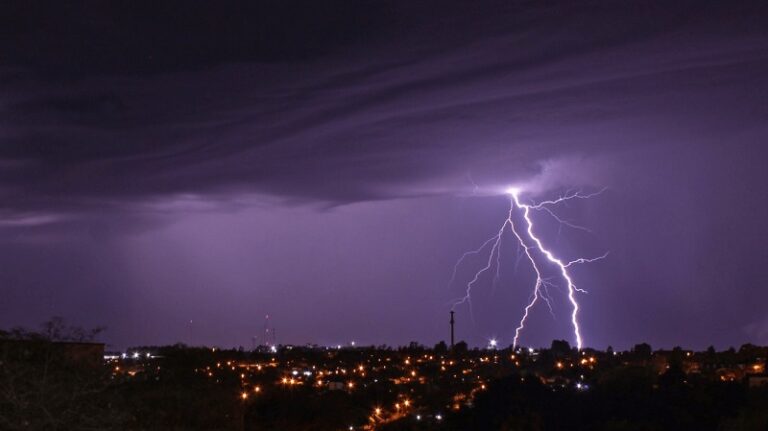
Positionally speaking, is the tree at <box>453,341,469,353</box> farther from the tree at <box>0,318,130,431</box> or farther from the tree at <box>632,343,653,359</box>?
the tree at <box>0,318,130,431</box>

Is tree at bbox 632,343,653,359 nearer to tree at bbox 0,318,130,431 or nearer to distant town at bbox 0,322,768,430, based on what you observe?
distant town at bbox 0,322,768,430

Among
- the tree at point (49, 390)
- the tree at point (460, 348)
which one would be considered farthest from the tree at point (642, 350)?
the tree at point (49, 390)

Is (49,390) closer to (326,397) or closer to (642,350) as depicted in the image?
(326,397)

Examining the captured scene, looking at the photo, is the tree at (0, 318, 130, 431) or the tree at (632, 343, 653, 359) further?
the tree at (632, 343, 653, 359)

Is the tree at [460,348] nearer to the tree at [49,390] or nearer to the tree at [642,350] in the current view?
the tree at [642,350]

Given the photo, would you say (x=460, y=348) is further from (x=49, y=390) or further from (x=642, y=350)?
(x=49, y=390)

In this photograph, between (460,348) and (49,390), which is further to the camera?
(460,348)

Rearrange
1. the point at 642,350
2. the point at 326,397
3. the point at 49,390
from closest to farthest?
the point at 49,390 < the point at 326,397 < the point at 642,350

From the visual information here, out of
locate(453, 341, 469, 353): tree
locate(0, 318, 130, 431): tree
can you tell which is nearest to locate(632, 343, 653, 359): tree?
locate(453, 341, 469, 353): tree

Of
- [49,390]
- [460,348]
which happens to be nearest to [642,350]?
[460,348]

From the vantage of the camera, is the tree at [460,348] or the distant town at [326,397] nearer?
the distant town at [326,397]

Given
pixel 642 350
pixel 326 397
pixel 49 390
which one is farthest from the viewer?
pixel 642 350

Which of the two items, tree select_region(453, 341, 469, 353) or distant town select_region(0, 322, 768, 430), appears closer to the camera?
distant town select_region(0, 322, 768, 430)
